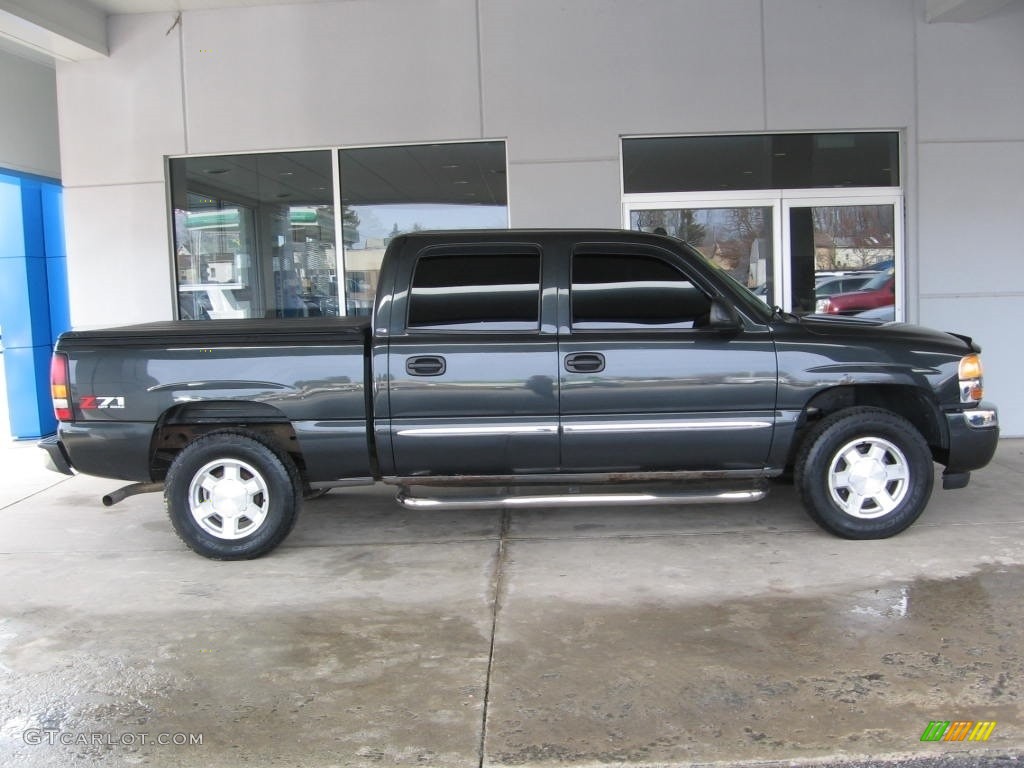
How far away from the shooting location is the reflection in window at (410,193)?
30.2ft

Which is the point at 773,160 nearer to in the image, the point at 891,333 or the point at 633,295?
the point at 891,333

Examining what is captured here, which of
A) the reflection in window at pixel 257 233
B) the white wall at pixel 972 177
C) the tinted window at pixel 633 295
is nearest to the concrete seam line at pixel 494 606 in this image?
the tinted window at pixel 633 295

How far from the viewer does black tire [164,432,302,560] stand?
5.50m

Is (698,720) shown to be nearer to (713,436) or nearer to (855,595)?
(855,595)

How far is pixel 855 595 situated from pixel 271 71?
24.7 ft

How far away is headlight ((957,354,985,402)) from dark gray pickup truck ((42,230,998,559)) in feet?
0.04

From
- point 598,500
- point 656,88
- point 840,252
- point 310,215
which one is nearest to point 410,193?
point 310,215

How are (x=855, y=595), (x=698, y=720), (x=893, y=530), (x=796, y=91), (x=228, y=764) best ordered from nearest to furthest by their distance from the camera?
(x=228, y=764)
(x=698, y=720)
(x=855, y=595)
(x=893, y=530)
(x=796, y=91)

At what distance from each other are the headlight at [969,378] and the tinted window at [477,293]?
8.69 feet

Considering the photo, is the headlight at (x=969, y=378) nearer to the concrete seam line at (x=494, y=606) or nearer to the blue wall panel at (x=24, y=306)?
the concrete seam line at (x=494, y=606)

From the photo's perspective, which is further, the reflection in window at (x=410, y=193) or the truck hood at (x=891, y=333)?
the reflection in window at (x=410, y=193)

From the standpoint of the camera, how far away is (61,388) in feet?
18.0

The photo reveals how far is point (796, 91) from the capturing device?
8922mm

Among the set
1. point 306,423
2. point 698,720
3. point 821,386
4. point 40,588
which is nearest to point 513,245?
point 306,423
